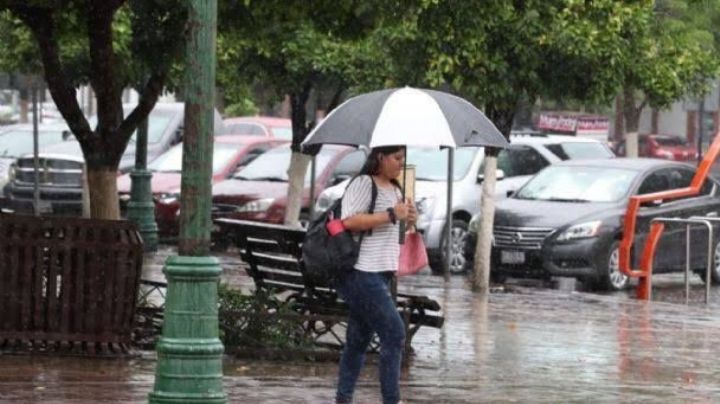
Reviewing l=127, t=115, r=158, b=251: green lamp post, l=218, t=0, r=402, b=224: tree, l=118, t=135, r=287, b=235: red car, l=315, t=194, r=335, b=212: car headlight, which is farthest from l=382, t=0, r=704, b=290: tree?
l=118, t=135, r=287, b=235: red car

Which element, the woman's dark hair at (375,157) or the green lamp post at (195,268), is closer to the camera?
the green lamp post at (195,268)

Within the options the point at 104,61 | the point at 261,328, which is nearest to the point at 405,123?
the point at 261,328

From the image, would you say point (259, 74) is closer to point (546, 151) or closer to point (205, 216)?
point (546, 151)

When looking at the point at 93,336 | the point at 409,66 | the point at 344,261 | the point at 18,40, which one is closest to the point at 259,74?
the point at 18,40

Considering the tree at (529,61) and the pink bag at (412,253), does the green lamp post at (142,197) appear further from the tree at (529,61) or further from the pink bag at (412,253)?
the pink bag at (412,253)

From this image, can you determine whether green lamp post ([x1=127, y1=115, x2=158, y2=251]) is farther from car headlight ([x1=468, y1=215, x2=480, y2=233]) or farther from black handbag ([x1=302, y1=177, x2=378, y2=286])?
black handbag ([x1=302, y1=177, x2=378, y2=286])

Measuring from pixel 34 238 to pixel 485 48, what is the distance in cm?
746

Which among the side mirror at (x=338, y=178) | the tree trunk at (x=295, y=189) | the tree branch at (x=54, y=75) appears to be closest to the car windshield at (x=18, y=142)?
the side mirror at (x=338, y=178)

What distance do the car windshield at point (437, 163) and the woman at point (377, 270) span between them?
14.3m

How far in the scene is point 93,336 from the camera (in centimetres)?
1266

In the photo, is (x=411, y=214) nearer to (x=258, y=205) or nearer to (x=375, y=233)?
(x=375, y=233)

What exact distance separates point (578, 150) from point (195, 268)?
1913 cm

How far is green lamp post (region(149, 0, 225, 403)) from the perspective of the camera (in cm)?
930

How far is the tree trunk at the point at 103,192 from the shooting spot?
46.9 ft
